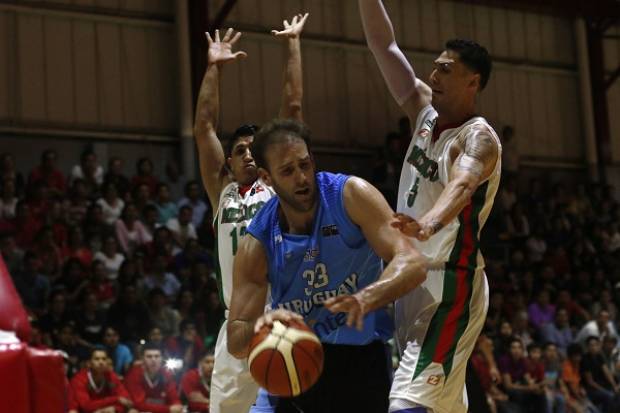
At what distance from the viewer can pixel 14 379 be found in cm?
362

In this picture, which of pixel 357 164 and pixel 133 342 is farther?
pixel 357 164

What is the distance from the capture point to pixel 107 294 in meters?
12.8

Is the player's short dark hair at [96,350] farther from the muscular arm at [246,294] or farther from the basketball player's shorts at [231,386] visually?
the muscular arm at [246,294]

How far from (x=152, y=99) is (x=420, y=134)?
11919mm

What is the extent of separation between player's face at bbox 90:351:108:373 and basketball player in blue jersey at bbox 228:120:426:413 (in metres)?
6.00

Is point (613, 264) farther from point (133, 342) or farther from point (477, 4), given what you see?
point (133, 342)

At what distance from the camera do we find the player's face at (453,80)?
556 cm

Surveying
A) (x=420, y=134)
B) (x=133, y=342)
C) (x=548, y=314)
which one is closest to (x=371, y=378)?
(x=420, y=134)

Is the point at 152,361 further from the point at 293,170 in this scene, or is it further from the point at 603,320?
the point at 603,320

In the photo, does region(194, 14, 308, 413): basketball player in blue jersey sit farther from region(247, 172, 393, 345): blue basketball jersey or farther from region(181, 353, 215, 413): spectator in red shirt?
region(181, 353, 215, 413): spectator in red shirt

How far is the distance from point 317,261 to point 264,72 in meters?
13.7

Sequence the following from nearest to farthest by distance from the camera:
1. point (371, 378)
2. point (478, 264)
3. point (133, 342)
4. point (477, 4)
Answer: point (371, 378)
point (478, 264)
point (133, 342)
point (477, 4)

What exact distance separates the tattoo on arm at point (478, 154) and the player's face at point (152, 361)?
266 inches

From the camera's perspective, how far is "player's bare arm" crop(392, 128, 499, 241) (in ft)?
14.9
